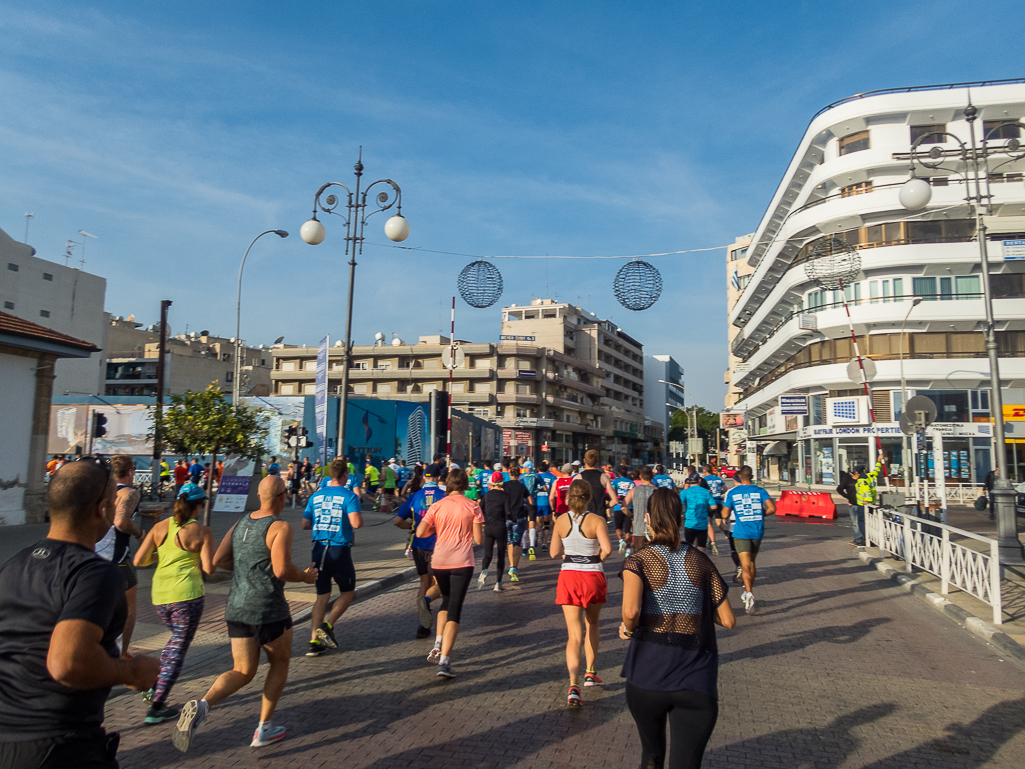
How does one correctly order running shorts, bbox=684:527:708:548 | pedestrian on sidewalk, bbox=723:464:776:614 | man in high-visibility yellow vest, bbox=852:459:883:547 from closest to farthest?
pedestrian on sidewalk, bbox=723:464:776:614
running shorts, bbox=684:527:708:548
man in high-visibility yellow vest, bbox=852:459:883:547

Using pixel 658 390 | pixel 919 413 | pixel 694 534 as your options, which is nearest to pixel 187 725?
pixel 694 534

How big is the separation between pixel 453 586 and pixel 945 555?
756 cm

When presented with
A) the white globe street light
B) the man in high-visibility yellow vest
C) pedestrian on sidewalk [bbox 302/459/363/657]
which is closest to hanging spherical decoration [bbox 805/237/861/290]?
the man in high-visibility yellow vest

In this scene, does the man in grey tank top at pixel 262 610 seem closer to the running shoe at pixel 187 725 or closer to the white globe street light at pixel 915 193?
the running shoe at pixel 187 725

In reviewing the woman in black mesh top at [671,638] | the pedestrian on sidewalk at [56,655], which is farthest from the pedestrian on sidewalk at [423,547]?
the pedestrian on sidewalk at [56,655]

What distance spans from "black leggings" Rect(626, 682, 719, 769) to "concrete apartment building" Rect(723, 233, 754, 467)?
6215 centimetres

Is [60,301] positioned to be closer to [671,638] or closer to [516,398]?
[516,398]

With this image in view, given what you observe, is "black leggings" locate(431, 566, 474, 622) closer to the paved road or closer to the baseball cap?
the paved road

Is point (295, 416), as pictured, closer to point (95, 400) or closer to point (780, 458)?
point (95, 400)

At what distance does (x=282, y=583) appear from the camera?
4723 millimetres

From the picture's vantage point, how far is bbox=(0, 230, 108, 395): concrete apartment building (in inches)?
2127

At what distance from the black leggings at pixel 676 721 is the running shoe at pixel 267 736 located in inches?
99.8

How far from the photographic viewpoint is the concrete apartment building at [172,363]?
7175cm

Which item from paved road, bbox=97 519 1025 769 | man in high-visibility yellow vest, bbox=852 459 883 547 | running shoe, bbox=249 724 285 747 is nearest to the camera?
paved road, bbox=97 519 1025 769
